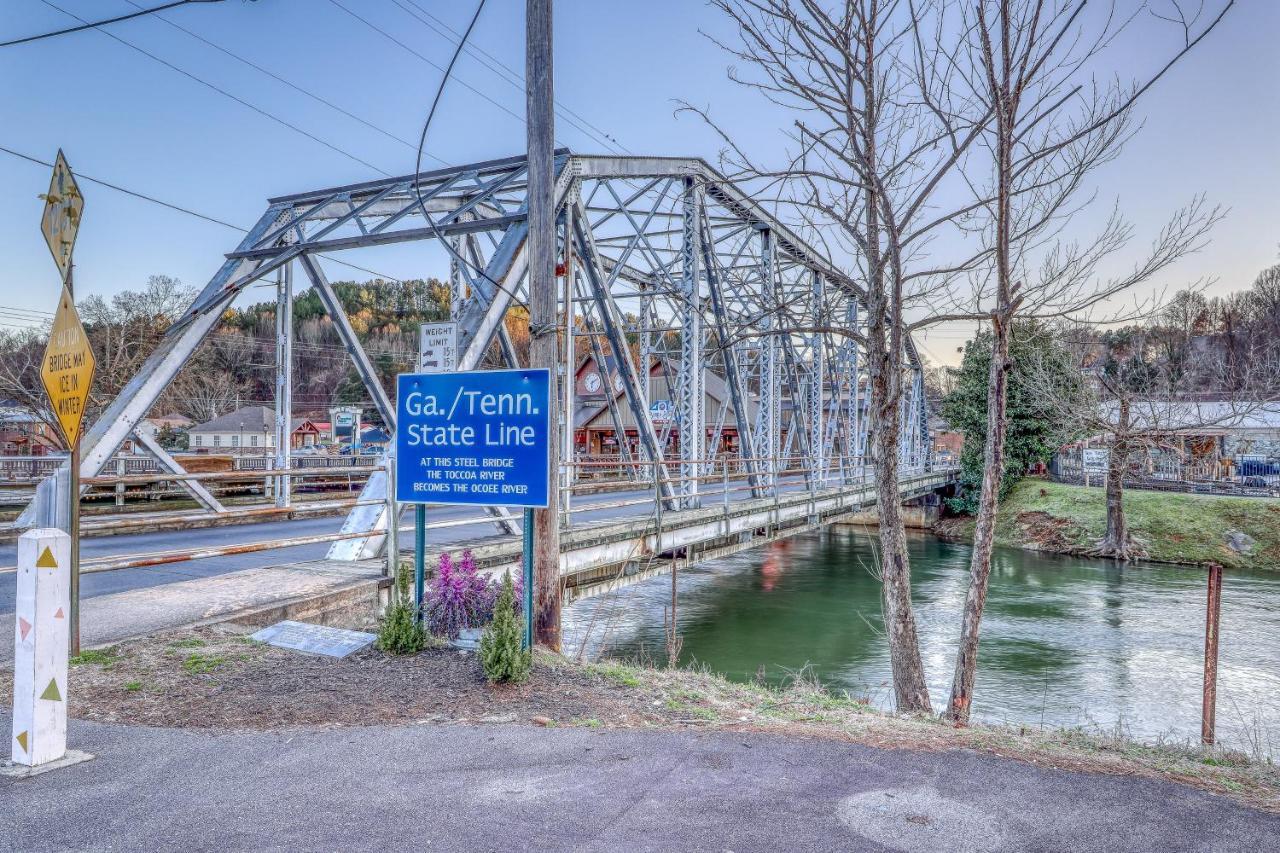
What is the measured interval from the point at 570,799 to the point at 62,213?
4.76 meters

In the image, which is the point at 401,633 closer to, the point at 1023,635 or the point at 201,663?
the point at 201,663

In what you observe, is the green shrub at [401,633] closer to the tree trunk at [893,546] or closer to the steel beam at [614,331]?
the tree trunk at [893,546]

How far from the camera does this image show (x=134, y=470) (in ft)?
72.6

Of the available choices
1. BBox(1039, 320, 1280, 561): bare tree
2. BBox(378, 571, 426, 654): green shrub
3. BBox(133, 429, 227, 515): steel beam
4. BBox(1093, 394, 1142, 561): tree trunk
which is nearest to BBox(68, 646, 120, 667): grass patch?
BBox(378, 571, 426, 654): green shrub

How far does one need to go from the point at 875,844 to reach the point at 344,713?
2.87 metres

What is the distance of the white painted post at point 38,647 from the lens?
3340mm

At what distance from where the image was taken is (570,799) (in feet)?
10.7

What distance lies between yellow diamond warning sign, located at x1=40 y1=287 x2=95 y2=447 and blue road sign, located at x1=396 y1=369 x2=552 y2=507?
70.8 inches

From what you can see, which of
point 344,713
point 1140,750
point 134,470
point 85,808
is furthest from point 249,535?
point 134,470

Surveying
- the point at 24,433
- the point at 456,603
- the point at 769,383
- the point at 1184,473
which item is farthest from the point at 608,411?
the point at 456,603

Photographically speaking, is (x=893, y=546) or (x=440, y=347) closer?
(x=893, y=546)

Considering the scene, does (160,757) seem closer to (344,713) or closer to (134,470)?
(344,713)

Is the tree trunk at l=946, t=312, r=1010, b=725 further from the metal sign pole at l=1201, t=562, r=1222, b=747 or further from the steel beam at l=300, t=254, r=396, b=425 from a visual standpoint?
the steel beam at l=300, t=254, r=396, b=425

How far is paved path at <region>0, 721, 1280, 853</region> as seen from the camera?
291cm
